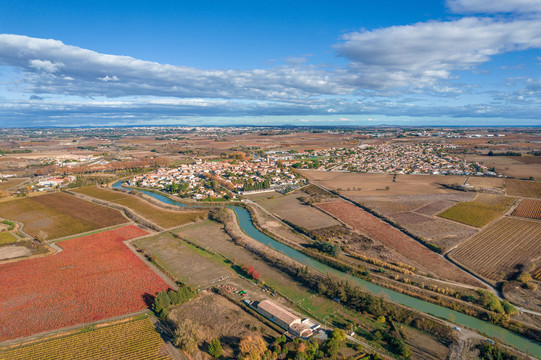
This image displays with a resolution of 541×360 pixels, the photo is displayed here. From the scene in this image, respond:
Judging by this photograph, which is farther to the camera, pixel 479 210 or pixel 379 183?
pixel 379 183

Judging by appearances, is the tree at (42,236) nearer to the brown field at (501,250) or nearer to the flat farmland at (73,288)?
the flat farmland at (73,288)

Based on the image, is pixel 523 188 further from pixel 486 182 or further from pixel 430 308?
pixel 430 308

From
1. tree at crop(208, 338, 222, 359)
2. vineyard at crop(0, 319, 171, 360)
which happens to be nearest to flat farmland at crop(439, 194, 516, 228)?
tree at crop(208, 338, 222, 359)

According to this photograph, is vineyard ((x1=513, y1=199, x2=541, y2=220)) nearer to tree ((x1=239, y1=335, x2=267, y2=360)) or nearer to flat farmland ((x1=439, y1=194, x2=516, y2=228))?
flat farmland ((x1=439, y1=194, x2=516, y2=228))

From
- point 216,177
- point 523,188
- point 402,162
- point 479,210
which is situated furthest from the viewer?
point 402,162

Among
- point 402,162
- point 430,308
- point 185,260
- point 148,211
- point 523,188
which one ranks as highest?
point 523,188

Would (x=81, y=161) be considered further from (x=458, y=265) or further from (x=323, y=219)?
(x=458, y=265)

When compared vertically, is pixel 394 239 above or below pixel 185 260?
above

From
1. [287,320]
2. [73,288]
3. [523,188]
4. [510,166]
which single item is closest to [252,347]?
Answer: [287,320]

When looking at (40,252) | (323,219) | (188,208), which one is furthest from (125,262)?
(323,219)
